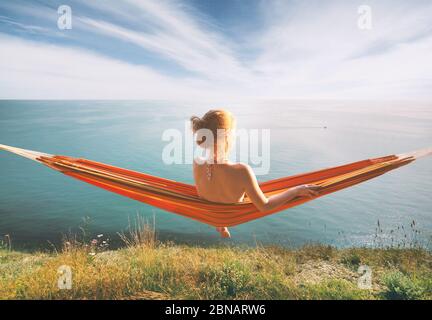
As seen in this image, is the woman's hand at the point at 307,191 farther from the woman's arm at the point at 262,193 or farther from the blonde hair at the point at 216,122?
the blonde hair at the point at 216,122

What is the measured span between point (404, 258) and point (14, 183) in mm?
15803

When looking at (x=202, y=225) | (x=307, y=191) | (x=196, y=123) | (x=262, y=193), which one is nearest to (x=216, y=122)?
(x=196, y=123)

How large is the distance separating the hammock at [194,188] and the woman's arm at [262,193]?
0.06m

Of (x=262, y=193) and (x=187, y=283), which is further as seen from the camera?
(x=187, y=283)

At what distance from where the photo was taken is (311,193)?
192 cm

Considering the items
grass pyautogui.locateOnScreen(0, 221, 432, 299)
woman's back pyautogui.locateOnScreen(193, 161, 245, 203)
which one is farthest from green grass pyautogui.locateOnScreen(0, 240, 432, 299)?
woman's back pyautogui.locateOnScreen(193, 161, 245, 203)

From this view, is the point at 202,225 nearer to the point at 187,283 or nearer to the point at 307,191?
the point at 187,283

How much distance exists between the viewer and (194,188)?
2.16 m

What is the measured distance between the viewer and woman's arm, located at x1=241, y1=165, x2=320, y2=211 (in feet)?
5.63

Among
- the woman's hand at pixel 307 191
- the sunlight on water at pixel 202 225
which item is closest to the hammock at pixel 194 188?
the woman's hand at pixel 307 191

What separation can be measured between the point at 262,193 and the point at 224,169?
0.86 ft

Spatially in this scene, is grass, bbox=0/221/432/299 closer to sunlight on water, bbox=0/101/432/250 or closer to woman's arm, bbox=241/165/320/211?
woman's arm, bbox=241/165/320/211

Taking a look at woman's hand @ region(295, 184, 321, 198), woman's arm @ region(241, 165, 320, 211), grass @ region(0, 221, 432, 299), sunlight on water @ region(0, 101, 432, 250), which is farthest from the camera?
sunlight on water @ region(0, 101, 432, 250)

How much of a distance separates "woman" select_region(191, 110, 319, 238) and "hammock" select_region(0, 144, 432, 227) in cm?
8
